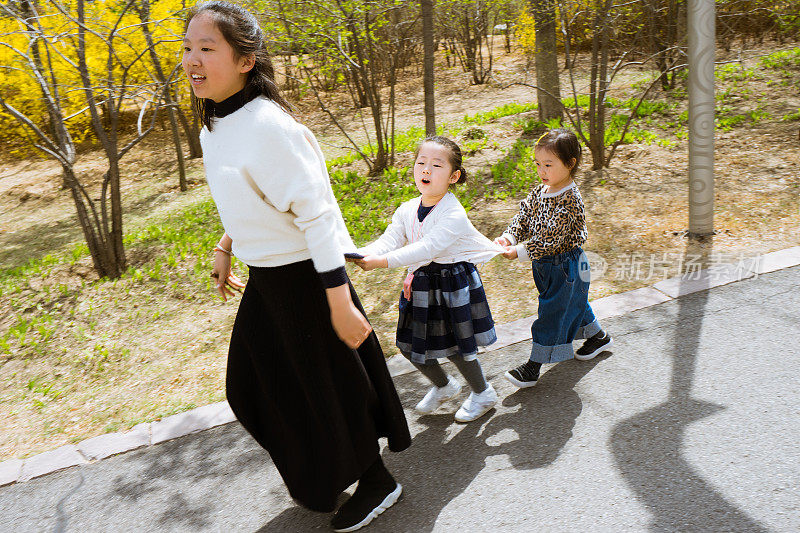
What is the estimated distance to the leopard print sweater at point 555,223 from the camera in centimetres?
309

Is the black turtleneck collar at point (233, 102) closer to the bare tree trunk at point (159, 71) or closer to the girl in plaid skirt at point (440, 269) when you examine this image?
the girl in plaid skirt at point (440, 269)

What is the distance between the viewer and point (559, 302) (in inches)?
125

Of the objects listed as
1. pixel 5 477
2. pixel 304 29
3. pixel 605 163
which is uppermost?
pixel 304 29

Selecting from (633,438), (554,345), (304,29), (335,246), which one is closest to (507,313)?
(554,345)

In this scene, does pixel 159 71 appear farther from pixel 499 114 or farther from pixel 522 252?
pixel 522 252

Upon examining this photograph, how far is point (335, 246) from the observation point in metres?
2.09

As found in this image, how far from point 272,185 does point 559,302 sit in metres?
1.74

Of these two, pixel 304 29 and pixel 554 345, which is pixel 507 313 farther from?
pixel 304 29

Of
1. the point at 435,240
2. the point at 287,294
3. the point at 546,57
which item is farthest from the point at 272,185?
the point at 546,57

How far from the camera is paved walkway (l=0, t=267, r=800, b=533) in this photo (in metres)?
2.41

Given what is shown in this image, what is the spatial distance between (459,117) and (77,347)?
6911 mm

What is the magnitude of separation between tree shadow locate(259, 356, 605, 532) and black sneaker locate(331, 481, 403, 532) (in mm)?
52

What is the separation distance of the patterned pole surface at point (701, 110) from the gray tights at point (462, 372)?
276cm

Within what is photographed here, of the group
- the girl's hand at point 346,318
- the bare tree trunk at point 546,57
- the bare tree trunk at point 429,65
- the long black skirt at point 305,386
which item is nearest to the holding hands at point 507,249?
the long black skirt at point 305,386
